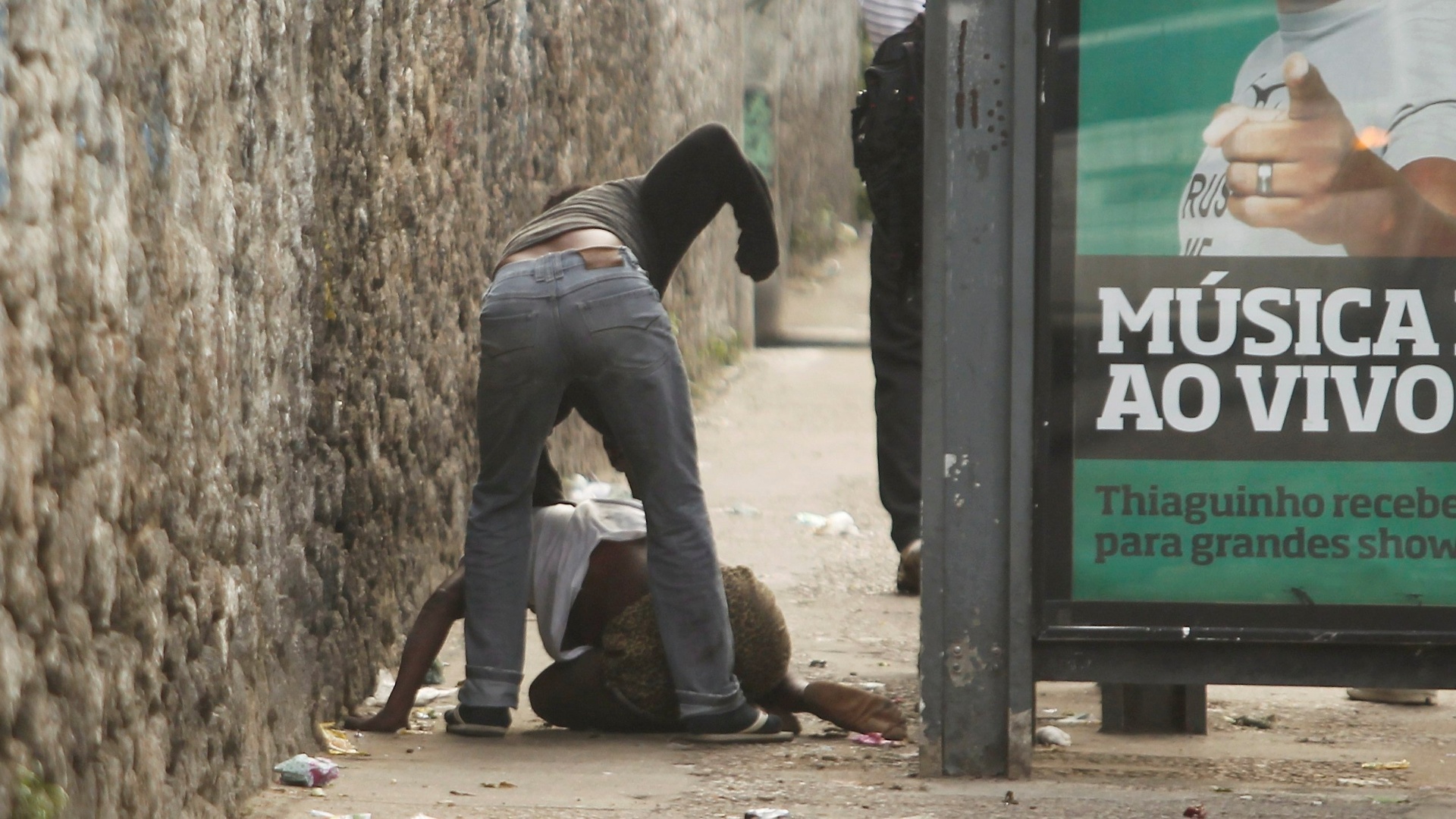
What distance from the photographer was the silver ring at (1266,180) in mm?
3672

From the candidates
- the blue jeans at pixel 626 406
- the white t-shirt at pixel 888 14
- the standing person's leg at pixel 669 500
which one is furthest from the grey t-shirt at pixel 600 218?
the white t-shirt at pixel 888 14

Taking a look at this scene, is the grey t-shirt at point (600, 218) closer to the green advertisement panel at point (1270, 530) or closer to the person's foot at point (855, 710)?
the person's foot at point (855, 710)

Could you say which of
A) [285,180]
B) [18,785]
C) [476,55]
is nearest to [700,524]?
[285,180]

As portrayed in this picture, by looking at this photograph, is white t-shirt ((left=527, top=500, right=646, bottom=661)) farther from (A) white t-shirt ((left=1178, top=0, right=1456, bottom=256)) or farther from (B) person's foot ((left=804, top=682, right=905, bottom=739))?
(A) white t-shirt ((left=1178, top=0, right=1456, bottom=256))

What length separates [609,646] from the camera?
4461mm

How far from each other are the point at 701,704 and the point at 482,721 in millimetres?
530

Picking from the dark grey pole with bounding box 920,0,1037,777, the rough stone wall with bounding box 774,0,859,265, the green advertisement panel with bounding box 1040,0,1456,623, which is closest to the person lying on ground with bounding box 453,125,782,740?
the dark grey pole with bounding box 920,0,1037,777

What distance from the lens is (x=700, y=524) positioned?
4363 mm

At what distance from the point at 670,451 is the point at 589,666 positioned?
1.90 feet

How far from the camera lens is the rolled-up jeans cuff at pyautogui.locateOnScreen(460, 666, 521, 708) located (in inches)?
175

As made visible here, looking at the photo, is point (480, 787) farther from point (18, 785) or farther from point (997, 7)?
point (997, 7)

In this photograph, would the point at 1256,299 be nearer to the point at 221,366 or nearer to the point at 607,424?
the point at 607,424

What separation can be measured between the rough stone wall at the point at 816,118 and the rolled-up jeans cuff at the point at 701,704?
31.5 feet

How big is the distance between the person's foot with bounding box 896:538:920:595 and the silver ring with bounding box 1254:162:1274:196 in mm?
2776
